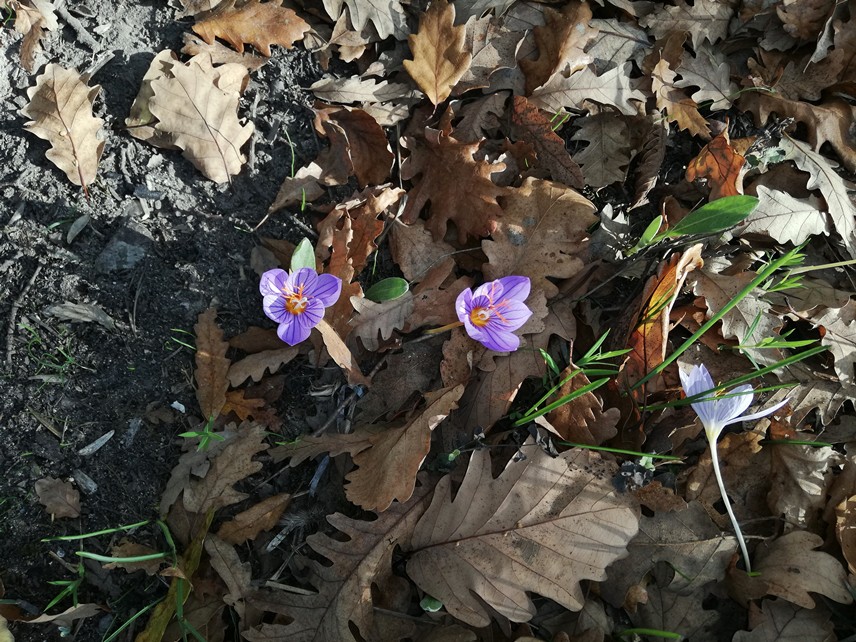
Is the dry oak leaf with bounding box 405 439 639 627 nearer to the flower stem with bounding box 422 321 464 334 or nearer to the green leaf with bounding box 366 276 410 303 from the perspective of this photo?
the flower stem with bounding box 422 321 464 334

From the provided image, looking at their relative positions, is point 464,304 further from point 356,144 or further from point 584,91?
point 584,91

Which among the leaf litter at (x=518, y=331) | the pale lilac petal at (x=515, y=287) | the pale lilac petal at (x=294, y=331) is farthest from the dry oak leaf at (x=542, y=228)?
the pale lilac petal at (x=294, y=331)

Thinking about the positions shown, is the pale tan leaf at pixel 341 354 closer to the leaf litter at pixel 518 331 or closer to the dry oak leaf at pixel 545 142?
the leaf litter at pixel 518 331

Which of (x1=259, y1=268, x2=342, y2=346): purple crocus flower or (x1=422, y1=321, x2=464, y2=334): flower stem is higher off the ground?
(x1=259, y1=268, x2=342, y2=346): purple crocus flower

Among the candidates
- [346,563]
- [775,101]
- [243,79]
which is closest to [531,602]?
[346,563]

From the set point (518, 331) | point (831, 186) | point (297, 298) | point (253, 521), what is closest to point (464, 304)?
point (518, 331)

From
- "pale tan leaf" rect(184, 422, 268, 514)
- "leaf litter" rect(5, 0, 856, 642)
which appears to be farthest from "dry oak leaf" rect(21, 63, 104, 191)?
"pale tan leaf" rect(184, 422, 268, 514)
